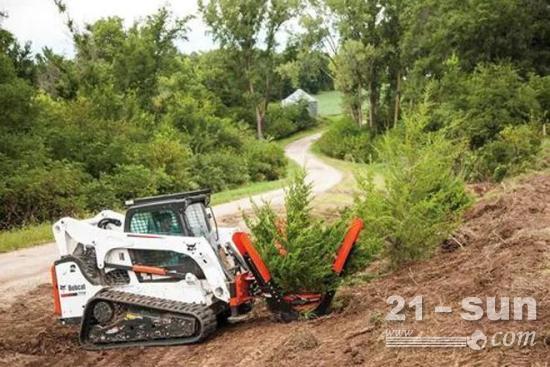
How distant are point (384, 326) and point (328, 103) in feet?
317

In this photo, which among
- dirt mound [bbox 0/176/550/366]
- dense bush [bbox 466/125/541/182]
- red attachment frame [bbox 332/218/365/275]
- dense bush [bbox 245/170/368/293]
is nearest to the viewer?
dirt mound [bbox 0/176/550/366]

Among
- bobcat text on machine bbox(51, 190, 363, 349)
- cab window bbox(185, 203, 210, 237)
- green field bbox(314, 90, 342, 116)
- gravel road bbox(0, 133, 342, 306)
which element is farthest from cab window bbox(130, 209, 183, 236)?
green field bbox(314, 90, 342, 116)

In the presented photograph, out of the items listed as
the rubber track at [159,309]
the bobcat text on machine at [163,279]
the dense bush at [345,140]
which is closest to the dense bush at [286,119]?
the dense bush at [345,140]

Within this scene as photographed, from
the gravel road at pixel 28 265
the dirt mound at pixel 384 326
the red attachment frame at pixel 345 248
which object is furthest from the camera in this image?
the gravel road at pixel 28 265

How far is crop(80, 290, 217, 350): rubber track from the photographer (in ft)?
28.9

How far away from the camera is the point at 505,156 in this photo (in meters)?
23.8

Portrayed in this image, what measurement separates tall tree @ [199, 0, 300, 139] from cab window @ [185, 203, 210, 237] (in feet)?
181

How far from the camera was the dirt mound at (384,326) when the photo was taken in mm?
6314

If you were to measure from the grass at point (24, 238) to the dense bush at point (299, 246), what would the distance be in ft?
37.2

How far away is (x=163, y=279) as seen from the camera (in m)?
9.40

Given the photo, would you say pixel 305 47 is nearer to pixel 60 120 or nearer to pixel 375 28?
pixel 375 28

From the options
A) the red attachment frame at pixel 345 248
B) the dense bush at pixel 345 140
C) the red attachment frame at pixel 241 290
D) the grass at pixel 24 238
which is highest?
the red attachment frame at pixel 345 248

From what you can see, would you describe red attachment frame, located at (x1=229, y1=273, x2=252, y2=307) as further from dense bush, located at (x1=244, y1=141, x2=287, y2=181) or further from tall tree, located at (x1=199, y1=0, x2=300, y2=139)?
tall tree, located at (x1=199, y1=0, x2=300, y2=139)

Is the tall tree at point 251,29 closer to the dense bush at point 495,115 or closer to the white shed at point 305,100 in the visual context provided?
the white shed at point 305,100
